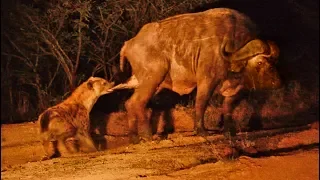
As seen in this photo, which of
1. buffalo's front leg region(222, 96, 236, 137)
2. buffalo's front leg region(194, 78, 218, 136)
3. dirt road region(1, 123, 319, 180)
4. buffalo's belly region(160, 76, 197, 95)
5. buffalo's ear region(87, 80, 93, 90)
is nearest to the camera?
dirt road region(1, 123, 319, 180)

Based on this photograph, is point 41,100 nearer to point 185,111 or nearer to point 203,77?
point 185,111

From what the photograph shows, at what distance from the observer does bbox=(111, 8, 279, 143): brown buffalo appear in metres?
8.55

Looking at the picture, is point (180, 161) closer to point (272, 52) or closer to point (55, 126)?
point (55, 126)

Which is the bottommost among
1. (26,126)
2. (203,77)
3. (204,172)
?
(26,126)

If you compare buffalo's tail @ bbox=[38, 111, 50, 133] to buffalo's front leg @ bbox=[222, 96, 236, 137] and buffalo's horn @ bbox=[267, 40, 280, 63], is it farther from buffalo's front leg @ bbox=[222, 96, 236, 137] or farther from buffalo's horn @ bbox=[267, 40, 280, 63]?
buffalo's horn @ bbox=[267, 40, 280, 63]

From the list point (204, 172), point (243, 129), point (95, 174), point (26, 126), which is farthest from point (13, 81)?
point (204, 172)

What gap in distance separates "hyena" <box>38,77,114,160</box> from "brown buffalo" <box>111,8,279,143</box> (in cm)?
71

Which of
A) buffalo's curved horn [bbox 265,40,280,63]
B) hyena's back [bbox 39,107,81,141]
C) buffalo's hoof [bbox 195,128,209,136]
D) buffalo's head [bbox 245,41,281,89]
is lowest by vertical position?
buffalo's hoof [bbox 195,128,209,136]

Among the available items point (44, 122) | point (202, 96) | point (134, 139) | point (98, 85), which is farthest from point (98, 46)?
point (202, 96)

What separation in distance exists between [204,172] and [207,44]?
2.89 m

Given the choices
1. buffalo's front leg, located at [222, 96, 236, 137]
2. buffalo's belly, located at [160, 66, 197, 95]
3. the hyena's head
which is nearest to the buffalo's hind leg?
buffalo's belly, located at [160, 66, 197, 95]

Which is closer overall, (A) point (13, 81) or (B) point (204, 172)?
(B) point (204, 172)

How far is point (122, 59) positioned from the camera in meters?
9.26

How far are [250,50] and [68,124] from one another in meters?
3.06
